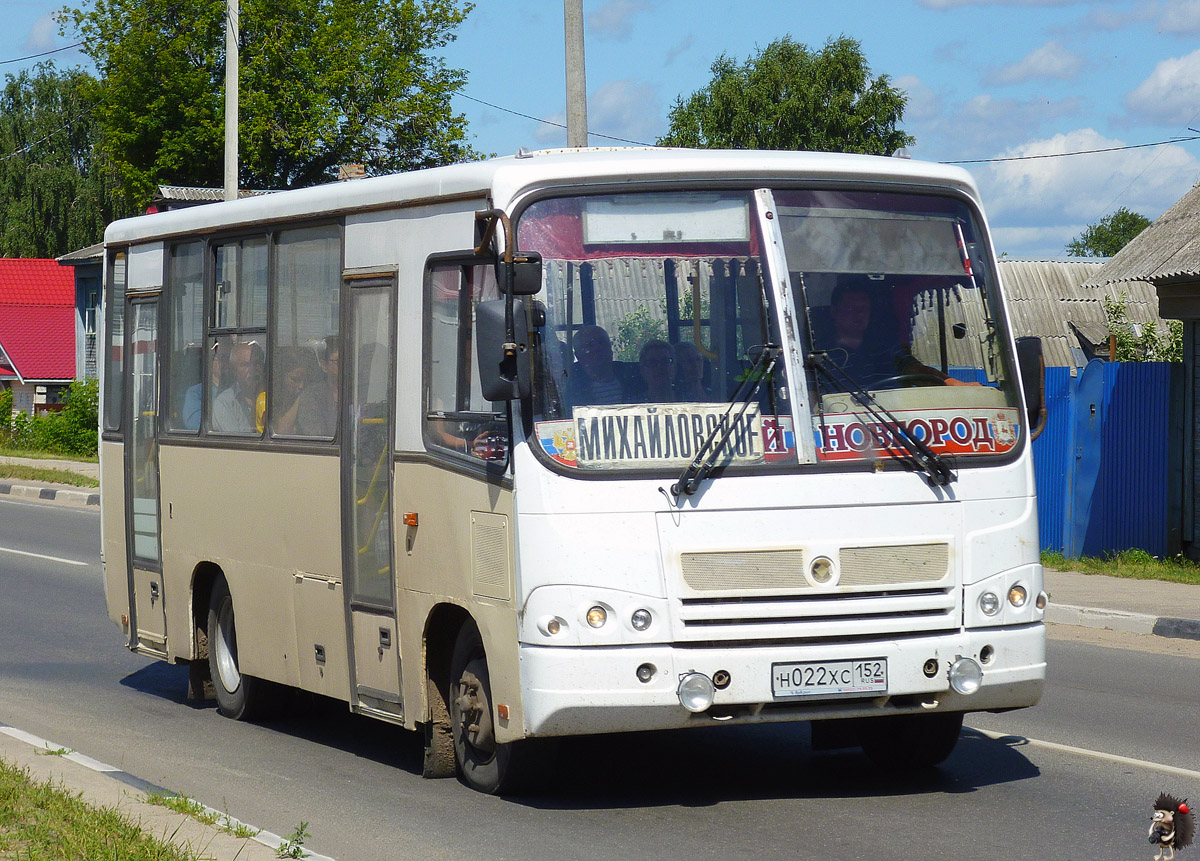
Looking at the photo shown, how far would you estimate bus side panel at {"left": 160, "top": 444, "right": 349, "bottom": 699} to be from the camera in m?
8.02

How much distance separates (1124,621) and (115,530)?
7.56 m

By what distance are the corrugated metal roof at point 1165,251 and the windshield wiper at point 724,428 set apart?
10.1m

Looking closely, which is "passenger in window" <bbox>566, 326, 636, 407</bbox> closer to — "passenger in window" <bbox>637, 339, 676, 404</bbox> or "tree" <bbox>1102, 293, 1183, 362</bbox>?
"passenger in window" <bbox>637, 339, 676, 404</bbox>

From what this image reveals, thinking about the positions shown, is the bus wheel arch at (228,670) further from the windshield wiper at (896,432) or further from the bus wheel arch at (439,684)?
the windshield wiper at (896,432)

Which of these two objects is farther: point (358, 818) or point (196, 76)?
point (196, 76)

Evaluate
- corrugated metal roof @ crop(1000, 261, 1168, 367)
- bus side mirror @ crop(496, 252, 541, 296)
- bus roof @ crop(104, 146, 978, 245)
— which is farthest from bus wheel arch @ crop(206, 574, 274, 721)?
corrugated metal roof @ crop(1000, 261, 1168, 367)

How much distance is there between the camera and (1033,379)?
23.1ft

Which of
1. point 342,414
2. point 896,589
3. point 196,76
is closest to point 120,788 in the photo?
point 342,414

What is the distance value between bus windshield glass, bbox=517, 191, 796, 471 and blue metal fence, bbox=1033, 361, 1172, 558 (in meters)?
10.9

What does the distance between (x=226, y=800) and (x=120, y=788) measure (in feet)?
1.95

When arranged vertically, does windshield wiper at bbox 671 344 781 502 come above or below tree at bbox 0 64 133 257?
below

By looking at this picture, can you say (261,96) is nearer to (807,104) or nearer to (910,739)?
(807,104)

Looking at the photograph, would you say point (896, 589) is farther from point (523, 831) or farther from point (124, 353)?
point (124, 353)

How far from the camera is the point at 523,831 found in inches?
248
